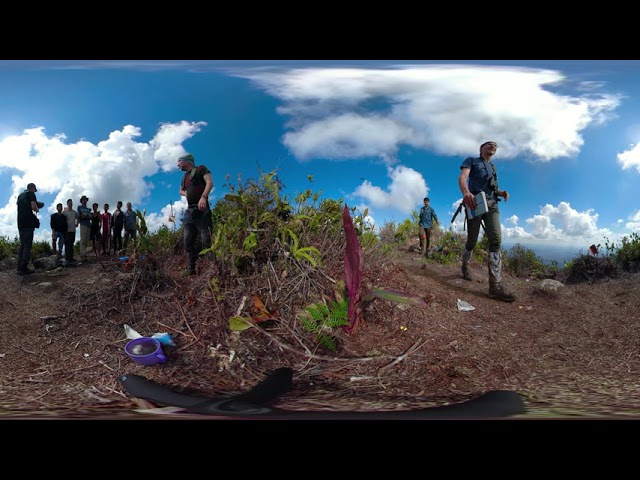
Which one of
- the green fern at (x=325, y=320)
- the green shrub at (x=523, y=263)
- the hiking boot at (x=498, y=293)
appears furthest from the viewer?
the hiking boot at (x=498, y=293)

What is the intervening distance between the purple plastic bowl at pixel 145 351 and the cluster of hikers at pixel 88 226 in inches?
15.1

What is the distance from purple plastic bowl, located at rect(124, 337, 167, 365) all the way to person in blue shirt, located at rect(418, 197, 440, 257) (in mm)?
1082

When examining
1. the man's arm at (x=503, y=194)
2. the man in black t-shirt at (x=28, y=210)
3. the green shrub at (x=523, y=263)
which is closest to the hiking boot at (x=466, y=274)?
the green shrub at (x=523, y=263)

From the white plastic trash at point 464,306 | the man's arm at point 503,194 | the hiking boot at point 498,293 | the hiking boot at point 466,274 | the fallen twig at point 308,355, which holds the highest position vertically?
the man's arm at point 503,194

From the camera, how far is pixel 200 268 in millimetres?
1812

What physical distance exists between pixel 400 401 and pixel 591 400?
605 millimetres

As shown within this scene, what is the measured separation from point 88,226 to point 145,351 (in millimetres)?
506

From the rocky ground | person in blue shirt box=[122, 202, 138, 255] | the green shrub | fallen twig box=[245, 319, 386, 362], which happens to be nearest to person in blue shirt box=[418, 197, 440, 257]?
the rocky ground

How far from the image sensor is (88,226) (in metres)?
1.45

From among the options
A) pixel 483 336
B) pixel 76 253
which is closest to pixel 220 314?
pixel 76 253

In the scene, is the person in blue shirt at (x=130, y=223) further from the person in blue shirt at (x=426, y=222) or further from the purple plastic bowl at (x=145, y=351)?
the person in blue shirt at (x=426, y=222)

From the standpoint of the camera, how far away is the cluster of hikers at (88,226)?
144cm

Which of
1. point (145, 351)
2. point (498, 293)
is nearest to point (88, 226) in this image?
point (145, 351)
